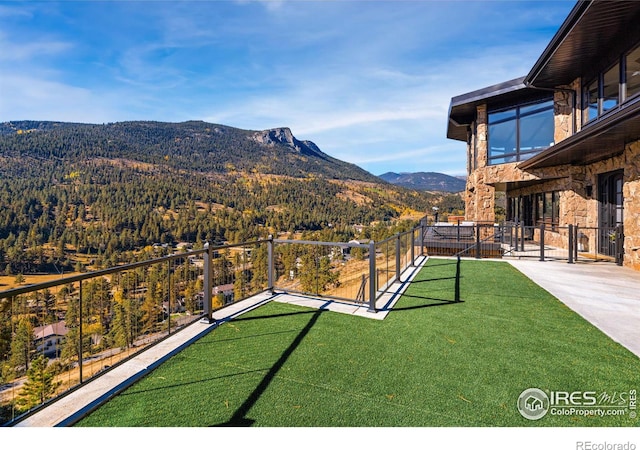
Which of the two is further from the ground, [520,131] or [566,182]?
[520,131]

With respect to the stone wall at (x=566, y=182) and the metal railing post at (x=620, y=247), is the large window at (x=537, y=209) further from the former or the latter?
the metal railing post at (x=620, y=247)

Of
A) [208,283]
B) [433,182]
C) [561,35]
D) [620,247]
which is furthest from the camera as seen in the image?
[433,182]

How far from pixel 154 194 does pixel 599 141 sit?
219ft

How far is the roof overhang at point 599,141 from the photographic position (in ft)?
20.6

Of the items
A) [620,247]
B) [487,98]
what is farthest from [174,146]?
[620,247]

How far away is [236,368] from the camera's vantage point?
3131 mm

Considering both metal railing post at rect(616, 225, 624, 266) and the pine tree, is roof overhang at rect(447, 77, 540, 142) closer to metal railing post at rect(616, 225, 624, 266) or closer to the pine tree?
metal railing post at rect(616, 225, 624, 266)

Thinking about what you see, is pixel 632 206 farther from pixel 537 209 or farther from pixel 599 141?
pixel 537 209

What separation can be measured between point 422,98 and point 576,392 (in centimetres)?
1624

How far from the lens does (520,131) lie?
13.3 meters

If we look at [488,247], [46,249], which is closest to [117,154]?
[46,249]

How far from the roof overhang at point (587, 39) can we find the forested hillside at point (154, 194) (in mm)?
36175

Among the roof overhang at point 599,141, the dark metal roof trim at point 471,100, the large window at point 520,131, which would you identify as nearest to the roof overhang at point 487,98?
the dark metal roof trim at point 471,100
